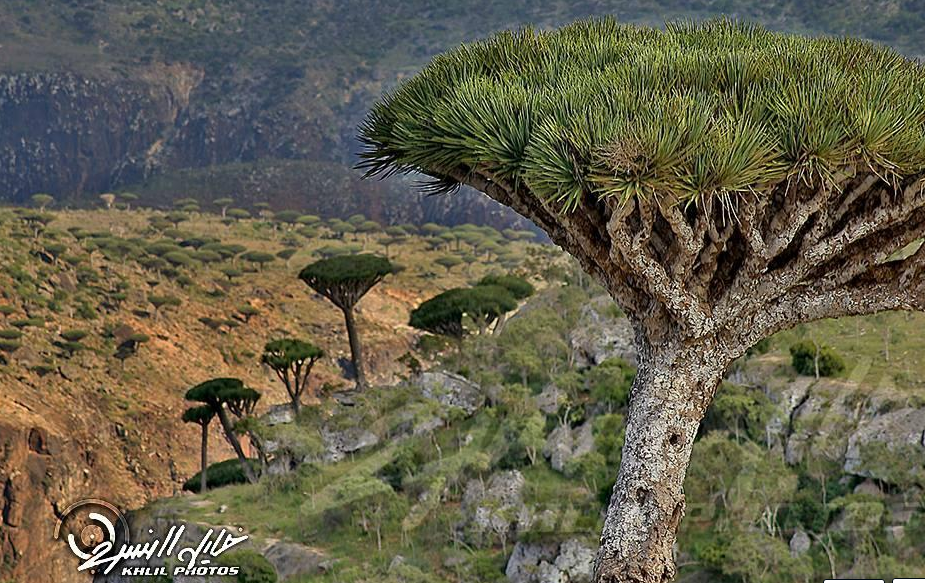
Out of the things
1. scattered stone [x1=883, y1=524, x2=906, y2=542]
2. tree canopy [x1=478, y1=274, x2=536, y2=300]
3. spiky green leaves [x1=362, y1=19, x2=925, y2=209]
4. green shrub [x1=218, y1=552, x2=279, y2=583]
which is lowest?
Answer: green shrub [x1=218, y1=552, x2=279, y2=583]

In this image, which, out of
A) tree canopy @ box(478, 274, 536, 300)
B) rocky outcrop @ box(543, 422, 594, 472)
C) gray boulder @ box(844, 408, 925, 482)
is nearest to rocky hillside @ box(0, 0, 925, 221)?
tree canopy @ box(478, 274, 536, 300)

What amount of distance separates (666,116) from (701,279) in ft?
4.47

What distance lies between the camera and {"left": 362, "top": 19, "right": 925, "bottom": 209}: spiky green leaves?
495 centimetres

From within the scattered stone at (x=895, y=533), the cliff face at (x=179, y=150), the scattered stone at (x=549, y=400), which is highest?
the cliff face at (x=179, y=150)

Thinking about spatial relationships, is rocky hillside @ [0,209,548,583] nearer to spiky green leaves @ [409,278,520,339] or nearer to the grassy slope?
the grassy slope

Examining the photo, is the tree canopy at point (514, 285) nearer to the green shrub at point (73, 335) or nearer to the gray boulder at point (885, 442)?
the gray boulder at point (885, 442)

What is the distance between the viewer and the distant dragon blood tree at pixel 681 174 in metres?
5.01

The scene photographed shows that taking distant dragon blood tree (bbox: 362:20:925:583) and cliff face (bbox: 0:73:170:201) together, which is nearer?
distant dragon blood tree (bbox: 362:20:925:583)

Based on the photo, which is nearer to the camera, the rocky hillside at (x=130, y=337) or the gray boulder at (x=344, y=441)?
the gray boulder at (x=344, y=441)

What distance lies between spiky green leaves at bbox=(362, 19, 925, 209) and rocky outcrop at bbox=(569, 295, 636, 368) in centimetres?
1526

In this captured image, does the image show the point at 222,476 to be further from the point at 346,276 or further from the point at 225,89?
the point at 225,89

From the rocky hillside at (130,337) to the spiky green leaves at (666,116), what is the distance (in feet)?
111

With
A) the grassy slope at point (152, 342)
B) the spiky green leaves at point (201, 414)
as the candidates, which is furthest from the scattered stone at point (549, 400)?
the grassy slope at point (152, 342)

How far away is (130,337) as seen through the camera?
49062 mm
